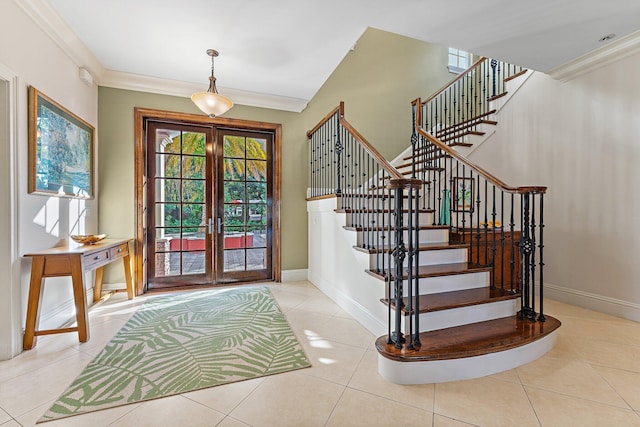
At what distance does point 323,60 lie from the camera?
311 cm

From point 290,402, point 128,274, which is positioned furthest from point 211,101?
point 290,402

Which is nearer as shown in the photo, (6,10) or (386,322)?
(6,10)

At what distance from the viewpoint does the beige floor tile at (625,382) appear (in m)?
1.63

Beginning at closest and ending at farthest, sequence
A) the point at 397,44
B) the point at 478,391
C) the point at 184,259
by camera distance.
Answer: the point at 478,391 → the point at 184,259 → the point at 397,44

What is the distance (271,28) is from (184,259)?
121 inches

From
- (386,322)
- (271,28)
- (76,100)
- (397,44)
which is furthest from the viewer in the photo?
(397,44)

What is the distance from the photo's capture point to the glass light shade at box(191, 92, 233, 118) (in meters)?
2.94

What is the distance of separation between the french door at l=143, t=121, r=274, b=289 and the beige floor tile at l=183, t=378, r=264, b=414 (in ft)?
8.06

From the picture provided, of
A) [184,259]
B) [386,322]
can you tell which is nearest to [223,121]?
[184,259]

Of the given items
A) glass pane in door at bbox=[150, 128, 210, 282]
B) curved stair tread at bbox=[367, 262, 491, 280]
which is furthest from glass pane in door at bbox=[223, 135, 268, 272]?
curved stair tread at bbox=[367, 262, 491, 280]

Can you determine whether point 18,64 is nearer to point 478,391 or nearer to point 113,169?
point 113,169

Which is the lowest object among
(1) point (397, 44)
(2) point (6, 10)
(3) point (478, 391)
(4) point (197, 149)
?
(3) point (478, 391)

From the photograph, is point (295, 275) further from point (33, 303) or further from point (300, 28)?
point (300, 28)

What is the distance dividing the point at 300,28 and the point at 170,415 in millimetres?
3052
